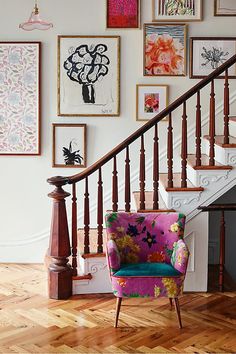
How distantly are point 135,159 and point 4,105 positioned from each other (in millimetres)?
1263

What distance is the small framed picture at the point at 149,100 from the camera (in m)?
5.96

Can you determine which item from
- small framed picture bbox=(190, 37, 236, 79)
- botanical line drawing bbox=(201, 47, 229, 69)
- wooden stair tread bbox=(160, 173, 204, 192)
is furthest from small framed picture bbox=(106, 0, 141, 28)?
wooden stair tread bbox=(160, 173, 204, 192)

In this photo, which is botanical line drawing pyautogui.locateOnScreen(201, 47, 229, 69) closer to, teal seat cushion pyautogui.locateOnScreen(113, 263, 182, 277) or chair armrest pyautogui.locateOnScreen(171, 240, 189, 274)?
chair armrest pyautogui.locateOnScreen(171, 240, 189, 274)

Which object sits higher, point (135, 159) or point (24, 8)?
point (24, 8)

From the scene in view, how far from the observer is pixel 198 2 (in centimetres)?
588

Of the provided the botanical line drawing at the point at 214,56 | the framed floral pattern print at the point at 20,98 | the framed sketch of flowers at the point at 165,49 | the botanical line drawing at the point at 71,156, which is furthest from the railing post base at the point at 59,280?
the botanical line drawing at the point at 214,56

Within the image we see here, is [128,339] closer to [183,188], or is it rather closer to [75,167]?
[183,188]

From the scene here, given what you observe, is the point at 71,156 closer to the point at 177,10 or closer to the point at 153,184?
the point at 153,184

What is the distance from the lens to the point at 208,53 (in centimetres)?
593

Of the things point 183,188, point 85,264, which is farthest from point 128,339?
point 183,188

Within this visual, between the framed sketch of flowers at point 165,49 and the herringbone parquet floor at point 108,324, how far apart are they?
80.0 inches

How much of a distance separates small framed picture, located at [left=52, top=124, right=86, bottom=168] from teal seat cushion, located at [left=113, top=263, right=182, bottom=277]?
1716mm

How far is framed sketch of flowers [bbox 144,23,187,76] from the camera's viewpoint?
5910 mm

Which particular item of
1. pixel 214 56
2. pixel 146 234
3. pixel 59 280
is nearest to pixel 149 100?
pixel 214 56
